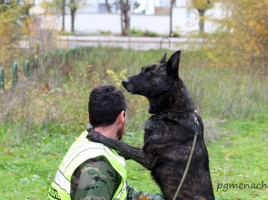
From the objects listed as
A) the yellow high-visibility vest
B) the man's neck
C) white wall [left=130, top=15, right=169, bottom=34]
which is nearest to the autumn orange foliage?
the man's neck

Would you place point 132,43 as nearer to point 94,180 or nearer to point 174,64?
point 174,64

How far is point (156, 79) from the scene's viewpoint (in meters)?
3.24

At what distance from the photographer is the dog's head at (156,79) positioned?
3.15 meters

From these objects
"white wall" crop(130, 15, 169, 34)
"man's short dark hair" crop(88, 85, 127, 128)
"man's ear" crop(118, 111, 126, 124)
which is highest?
"white wall" crop(130, 15, 169, 34)

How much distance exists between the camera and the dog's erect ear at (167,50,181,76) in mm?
3127

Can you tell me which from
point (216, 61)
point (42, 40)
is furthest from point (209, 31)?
point (42, 40)

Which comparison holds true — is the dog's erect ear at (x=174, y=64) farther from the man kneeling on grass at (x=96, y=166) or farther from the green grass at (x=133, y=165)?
the green grass at (x=133, y=165)

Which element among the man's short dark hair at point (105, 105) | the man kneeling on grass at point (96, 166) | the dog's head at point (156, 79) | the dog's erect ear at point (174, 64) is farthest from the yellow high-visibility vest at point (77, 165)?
the dog's erect ear at point (174, 64)

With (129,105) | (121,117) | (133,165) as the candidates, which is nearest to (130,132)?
(129,105)

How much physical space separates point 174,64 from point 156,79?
220 mm

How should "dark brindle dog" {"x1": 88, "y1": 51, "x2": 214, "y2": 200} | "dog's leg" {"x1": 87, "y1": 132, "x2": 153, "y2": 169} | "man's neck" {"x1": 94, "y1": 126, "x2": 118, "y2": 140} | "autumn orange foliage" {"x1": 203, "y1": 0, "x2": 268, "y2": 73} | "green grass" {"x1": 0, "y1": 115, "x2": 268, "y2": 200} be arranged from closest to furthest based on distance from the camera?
"man's neck" {"x1": 94, "y1": 126, "x2": 118, "y2": 140} → "dark brindle dog" {"x1": 88, "y1": 51, "x2": 214, "y2": 200} → "dog's leg" {"x1": 87, "y1": 132, "x2": 153, "y2": 169} → "green grass" {"x1": 0, "y1": 115, "x2": 268, "y2": 200} → "autumn orange foliage" {"x1": 203, "y1": 0, "x2": 268, "y2": 73}

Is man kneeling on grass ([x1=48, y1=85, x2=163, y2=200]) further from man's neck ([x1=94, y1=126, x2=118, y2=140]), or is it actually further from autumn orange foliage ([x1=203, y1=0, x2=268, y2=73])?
autumn orange foliage ([x1=203, y1=0, x2=268, y2=73])

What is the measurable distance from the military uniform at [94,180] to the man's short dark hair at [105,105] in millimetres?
307

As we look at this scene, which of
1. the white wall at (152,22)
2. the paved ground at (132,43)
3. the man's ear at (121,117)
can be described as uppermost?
the white wall at (152,22)
